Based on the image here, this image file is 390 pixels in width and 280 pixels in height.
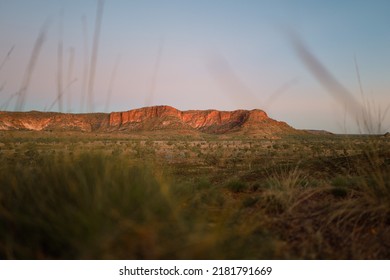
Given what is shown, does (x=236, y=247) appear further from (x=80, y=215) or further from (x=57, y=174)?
(x=57, y=174)

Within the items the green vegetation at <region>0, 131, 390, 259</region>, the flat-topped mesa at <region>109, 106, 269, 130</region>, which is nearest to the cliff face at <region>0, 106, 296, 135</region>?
the flat-topped mesa at <region>109, 106, 269, 130</region>

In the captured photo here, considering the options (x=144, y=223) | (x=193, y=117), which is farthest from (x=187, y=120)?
(x=144, y=223)

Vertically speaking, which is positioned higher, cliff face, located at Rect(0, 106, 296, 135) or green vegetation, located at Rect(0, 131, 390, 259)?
cliff face, located at Rect(0, 106, 296, 135)

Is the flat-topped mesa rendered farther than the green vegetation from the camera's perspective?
Yes

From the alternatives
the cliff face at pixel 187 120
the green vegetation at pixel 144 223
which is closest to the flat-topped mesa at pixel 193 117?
the cliff face at pixel 187 120

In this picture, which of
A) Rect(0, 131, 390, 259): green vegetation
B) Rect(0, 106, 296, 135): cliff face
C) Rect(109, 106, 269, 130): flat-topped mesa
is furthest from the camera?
Rect(109, 106, 269, 130): flat-topped mesa

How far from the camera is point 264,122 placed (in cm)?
10600

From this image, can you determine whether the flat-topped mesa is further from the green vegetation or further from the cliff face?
the green vegetation

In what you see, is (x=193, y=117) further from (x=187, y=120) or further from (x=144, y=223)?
(x=144, y=223)

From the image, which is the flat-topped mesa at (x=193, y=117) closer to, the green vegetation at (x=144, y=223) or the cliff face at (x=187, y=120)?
the cliff face at (x=187, y=120)

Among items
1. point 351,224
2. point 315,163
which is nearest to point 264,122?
point 315,163

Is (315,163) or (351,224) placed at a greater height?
(315,163)
